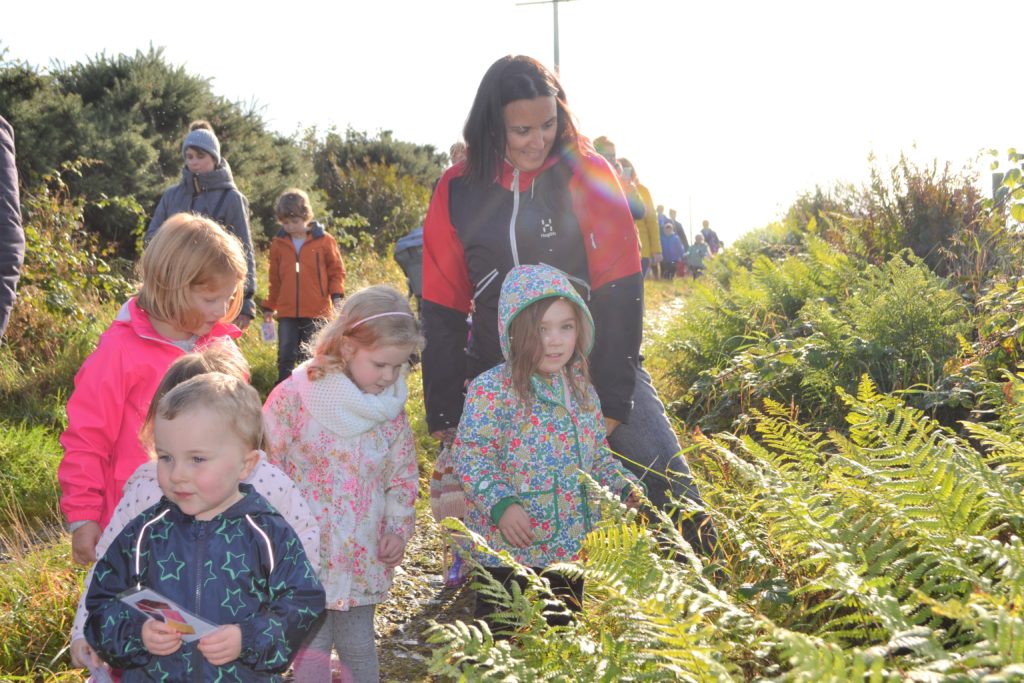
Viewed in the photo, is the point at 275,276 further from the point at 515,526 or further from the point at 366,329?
the point at 515,526

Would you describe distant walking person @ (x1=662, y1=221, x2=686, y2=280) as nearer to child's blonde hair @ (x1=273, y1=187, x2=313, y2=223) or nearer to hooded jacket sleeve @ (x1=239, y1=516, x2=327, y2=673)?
child's blonde hair @ (x1=273, y1=187, x2=313, y2=223)

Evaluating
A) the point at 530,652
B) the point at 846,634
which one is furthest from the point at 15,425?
the point at 846,634

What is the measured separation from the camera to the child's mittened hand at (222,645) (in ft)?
7.93

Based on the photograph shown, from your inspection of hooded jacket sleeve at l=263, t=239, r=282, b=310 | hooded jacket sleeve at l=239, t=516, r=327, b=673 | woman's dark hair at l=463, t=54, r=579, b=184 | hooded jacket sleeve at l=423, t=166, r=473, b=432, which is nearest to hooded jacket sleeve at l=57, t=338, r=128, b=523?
hooded jacket sleeve at l=239, t=516, r=327, b=673

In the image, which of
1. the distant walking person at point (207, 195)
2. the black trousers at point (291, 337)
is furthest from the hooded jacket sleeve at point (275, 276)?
the distant walking person at point (207, 195)

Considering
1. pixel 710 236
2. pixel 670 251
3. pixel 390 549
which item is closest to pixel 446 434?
pixel 390 549

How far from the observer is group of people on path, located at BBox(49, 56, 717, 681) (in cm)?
330

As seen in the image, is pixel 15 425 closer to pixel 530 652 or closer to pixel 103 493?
pixel 103 493

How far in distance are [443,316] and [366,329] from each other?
0.44m

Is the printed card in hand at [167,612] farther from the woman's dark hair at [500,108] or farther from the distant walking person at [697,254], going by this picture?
the distant walking person at [697,254]

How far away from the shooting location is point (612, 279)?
12.5 ft

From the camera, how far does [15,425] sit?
22.7 ft

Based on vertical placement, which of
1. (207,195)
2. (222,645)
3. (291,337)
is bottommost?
(222,645)

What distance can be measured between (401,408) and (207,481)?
3.90ft
